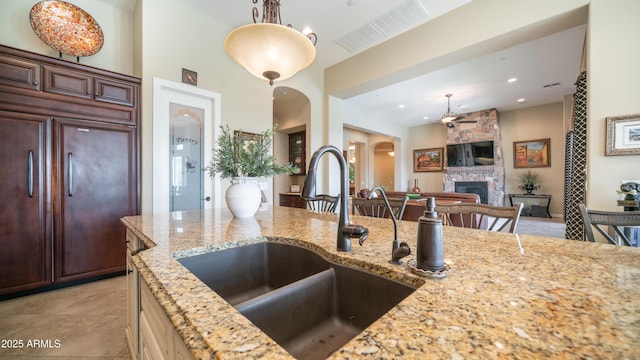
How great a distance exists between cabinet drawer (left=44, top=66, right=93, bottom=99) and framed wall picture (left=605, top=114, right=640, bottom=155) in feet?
16.5

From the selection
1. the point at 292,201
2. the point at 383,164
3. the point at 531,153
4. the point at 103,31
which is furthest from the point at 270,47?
the point at 383,164

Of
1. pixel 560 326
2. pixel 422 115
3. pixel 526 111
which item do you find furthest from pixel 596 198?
pixel 526 111

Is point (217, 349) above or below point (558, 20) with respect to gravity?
below

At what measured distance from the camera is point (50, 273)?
2.32 meters

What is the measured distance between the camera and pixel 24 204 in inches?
87.8

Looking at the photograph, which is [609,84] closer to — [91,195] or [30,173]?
[91,195]

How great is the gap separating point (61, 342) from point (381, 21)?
14.4ft

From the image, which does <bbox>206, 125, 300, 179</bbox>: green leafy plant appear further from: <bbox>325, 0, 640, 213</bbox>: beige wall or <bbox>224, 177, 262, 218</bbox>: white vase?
<bbox>325, 0, 640, 213</bbox>: beige wall

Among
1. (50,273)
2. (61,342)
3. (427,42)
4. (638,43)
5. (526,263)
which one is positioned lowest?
(61,342)

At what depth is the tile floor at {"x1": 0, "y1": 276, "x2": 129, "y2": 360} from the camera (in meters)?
1.58

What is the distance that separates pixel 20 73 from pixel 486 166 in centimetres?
929

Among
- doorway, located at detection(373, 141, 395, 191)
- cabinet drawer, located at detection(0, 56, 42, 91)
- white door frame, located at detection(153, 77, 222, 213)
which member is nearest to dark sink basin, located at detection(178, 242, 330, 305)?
white door frame, located at detection(153, 77, 222, 213)

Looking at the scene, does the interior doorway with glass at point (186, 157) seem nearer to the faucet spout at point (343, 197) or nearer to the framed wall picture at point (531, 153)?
the faucet spout at point (343, 197)

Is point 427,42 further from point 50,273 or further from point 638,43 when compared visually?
point 50,273
